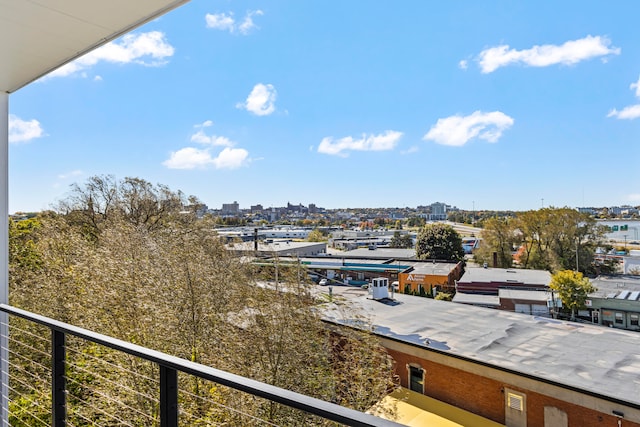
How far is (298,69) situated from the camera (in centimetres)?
1248

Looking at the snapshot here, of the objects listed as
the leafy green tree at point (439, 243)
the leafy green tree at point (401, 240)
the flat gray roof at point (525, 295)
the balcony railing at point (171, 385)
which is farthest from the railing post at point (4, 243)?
the flat gray roof at point (525, 295)

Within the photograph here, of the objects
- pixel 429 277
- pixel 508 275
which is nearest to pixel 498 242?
pixel 508 275

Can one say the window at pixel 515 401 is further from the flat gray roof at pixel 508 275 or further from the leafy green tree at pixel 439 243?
the leafy green tree at pixel 439 243

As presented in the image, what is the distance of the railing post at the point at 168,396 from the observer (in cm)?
78

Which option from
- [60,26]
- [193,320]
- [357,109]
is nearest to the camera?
[60,26]

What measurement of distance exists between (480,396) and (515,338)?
64.1 inches

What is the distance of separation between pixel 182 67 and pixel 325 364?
1206 centimetres

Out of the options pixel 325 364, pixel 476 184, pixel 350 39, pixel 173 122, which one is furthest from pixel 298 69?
pixel 325 364

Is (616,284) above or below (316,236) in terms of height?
below

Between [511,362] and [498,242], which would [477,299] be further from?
[498,242]

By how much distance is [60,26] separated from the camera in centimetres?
135

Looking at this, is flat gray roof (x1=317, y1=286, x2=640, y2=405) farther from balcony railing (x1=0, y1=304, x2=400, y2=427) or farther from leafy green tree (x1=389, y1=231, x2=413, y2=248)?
balcony railing (x1=0, y1=304, x2=400, y2=427)

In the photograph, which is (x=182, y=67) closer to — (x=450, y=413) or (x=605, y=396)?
(x=450, y=413)

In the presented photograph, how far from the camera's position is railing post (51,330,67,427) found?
3.69ft
